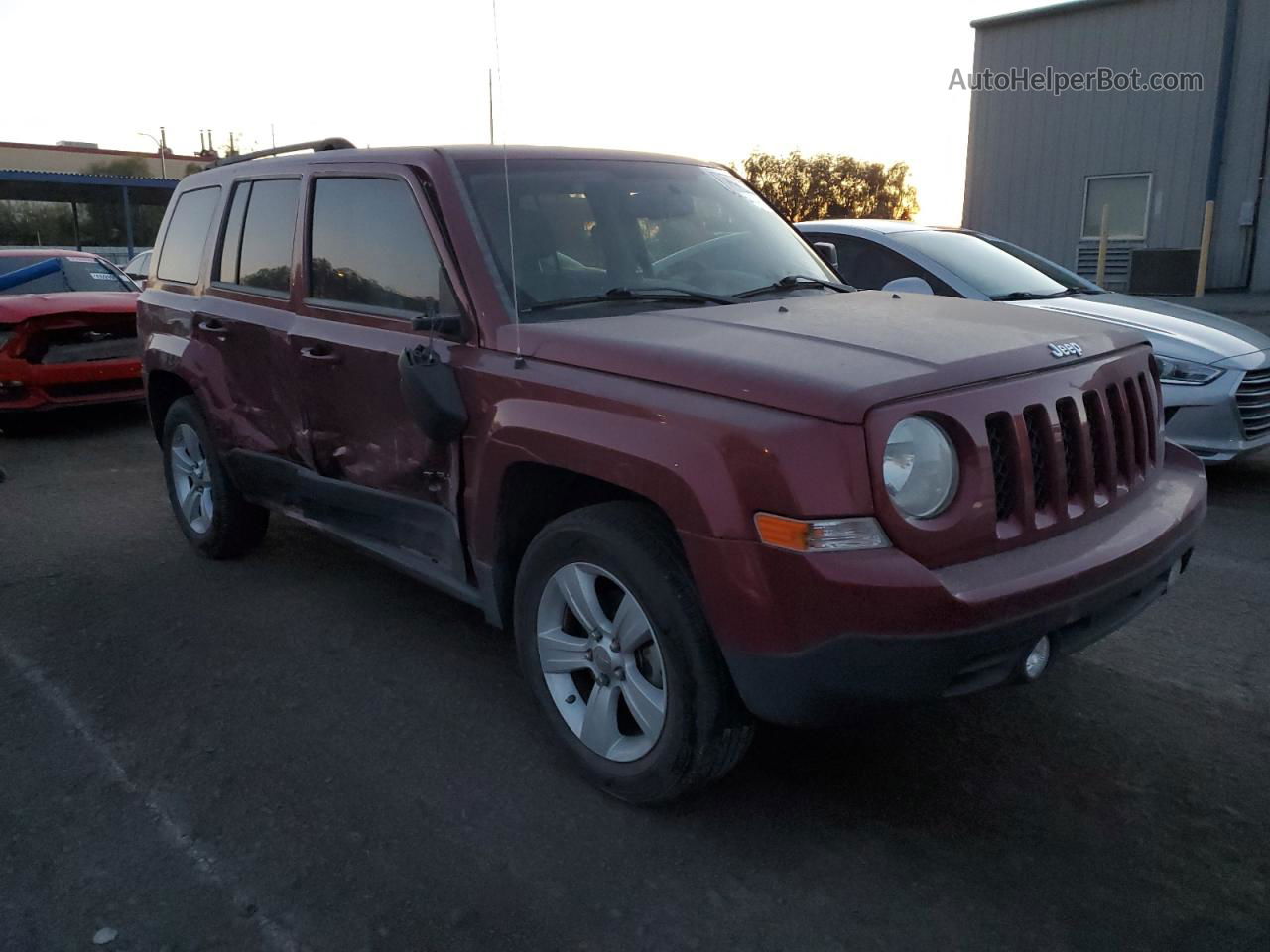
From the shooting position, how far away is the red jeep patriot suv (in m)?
2.49

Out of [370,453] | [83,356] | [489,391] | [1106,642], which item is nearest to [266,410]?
[370,453]

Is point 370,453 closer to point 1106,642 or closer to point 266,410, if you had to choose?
point 266,410

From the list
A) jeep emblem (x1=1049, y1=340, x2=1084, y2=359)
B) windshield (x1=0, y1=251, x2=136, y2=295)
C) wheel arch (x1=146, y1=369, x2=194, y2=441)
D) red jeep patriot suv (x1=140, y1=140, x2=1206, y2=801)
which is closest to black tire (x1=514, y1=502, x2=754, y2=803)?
red jeep patriot suv (x1=140, y1=140, x2=1206, y2=801)

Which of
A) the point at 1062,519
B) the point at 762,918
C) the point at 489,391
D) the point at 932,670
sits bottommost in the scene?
the point at 762,918

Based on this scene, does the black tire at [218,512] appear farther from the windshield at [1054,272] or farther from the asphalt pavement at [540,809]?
the windshield at [1054,272]

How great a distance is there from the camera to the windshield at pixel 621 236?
3529mm

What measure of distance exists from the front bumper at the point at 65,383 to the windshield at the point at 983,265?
5978 millimetres

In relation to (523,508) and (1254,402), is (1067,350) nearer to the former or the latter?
Answer: (523,508)

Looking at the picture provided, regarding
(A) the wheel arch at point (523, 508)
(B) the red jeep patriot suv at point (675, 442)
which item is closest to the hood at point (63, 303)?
(B) the red jeep patriot suv at point (675, 442)

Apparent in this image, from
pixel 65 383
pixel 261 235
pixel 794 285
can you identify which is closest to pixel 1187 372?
pixel 794 285

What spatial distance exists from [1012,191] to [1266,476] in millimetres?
14988

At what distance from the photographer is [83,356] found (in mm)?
8672

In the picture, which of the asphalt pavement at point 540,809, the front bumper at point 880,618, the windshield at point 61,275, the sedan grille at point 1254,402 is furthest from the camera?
the windshield at point 61,275

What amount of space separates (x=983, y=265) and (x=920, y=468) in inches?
186
